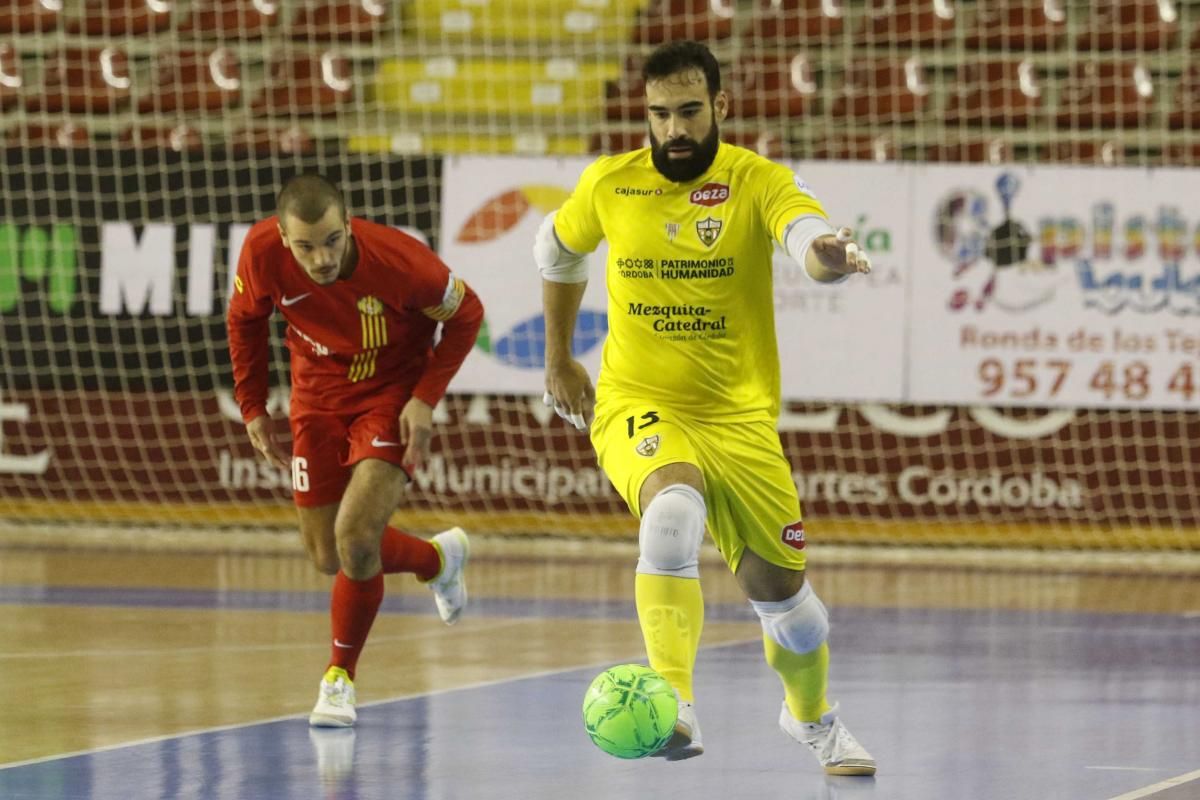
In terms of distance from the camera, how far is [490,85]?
593 inches

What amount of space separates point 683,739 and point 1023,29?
34.5 feet

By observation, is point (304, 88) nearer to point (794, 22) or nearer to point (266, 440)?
point (794, 22)

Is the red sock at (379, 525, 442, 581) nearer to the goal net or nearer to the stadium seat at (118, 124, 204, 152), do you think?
the goal net

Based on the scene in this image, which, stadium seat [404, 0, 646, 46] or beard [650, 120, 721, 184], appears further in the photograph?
stadium seat [404, 0, 646, 46]

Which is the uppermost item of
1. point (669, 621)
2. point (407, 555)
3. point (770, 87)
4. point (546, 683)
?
point (770, 87)

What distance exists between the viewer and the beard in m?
5.34

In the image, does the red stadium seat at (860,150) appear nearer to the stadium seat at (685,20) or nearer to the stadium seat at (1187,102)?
the stadium seat at (685,20)

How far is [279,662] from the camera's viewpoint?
808 centimetres

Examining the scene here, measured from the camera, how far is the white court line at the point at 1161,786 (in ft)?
17.0

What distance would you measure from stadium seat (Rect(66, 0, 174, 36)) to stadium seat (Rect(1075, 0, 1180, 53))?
21.4ft

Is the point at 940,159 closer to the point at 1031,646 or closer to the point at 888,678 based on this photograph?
the point at 1031,646

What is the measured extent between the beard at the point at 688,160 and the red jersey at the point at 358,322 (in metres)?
1.58

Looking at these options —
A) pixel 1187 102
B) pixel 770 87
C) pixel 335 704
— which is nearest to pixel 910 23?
pixel 770 87

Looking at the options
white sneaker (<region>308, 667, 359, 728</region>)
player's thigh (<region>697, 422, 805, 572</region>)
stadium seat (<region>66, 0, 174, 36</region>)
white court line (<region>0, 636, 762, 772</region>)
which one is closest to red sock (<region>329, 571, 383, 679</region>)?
white sneaker (<region>308, 667, 359, 728</region>)
